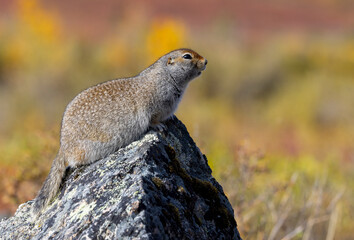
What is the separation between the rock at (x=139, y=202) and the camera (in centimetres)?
306

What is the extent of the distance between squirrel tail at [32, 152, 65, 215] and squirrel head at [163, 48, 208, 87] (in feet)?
5.13

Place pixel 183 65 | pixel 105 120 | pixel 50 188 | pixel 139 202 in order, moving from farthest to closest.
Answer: pixel 183 65 → pixel 105 120 → pixel 50 188 → pixel 139 202

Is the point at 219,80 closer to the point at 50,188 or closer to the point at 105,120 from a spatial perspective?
the point at 105,120

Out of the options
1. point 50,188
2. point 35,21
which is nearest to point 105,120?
point 50,188

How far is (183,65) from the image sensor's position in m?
5.17

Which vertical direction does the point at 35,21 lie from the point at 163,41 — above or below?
above

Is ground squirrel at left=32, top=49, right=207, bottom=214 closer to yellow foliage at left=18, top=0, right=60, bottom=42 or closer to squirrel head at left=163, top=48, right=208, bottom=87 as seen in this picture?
squirrel head at left=163, top=48, right=208, bottom=87

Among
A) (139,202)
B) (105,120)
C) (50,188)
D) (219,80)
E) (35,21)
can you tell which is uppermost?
(35,21)

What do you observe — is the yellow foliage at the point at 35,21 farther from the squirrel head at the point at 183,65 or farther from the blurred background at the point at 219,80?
the squirrel head at the point at 183,65

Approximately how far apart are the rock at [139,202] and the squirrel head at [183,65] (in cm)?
102

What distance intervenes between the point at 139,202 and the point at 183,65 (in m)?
2.38

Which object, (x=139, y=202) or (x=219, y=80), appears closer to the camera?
(x=139, y=202)

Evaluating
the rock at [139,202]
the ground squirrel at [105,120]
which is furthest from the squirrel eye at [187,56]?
the rock at [139,202]

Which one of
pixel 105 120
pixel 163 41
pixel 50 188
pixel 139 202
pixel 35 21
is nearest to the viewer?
pixel 139 202
